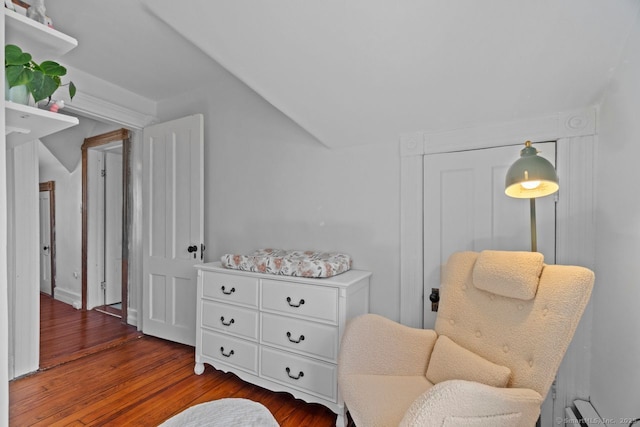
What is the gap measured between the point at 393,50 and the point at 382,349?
148cm

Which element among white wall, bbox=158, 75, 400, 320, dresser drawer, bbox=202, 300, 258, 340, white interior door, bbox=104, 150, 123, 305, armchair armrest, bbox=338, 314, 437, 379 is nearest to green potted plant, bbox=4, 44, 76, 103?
white wall, bbox=158, 75, 400, 320

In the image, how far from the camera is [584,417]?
56.8 inches

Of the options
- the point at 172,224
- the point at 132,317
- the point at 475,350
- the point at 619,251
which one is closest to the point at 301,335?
the point at 475,350

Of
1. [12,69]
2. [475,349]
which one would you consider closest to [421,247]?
[475,349]

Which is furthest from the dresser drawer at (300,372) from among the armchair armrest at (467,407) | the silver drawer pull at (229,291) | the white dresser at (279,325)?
the armchair armrest at (467,407)

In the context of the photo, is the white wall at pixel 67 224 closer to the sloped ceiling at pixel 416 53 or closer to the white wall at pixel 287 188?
the white wall at pixel 287 188

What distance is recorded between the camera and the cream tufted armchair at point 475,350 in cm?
104

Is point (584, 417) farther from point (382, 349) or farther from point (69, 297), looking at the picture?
point (69, 297)

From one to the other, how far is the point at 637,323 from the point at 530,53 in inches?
47.0

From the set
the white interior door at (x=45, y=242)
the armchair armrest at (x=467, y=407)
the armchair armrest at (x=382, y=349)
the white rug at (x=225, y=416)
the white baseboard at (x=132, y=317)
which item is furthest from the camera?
the white interior door at (x=45, y=242)

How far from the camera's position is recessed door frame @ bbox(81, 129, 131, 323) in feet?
10.9

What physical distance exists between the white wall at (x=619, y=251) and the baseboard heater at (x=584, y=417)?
1.2 inches

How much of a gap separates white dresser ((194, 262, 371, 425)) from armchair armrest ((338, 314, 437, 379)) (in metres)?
0.22

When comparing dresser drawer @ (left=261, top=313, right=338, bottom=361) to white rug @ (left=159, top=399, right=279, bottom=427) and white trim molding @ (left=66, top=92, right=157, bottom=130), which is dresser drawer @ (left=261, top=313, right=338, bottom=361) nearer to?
white rug @ (left=159, top=399, right=279, bottom=427)
